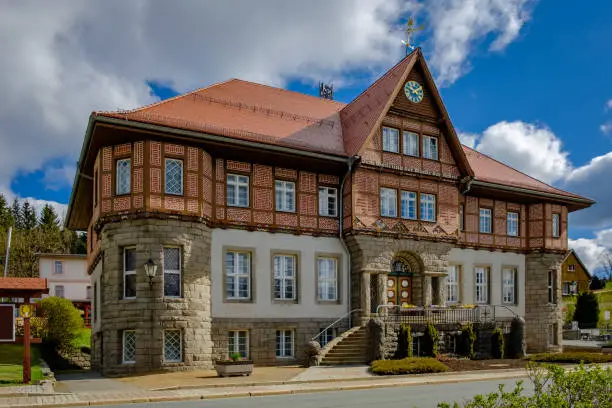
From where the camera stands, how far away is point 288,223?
26.5 m

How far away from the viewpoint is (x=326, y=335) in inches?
1070

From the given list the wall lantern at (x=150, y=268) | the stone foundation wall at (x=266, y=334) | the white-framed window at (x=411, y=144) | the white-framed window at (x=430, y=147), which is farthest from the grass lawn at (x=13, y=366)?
the white-framed window at (x=430, y=147)

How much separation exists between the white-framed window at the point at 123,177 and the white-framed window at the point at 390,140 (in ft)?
36.5

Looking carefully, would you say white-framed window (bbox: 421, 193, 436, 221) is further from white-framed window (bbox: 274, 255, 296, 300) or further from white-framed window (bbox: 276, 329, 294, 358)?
white-framed window (bbox: 276, 329, 294, 358)

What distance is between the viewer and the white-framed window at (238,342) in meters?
25.1

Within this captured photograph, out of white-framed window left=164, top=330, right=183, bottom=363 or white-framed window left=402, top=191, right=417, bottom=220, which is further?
white-framed window left=402, top=191, right=417, bottom=220

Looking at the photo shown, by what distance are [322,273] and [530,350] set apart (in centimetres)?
1324

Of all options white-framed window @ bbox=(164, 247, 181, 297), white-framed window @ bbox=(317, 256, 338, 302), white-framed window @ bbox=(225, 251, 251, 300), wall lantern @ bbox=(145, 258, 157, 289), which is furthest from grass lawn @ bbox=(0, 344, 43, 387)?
white-framed window @ bbox=(317, 256, 338, 302)

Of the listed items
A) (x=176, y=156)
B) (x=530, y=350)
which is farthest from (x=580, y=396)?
(x=530, y=350)

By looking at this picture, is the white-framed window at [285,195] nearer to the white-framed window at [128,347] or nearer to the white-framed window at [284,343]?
the white-framed window at [284,343]

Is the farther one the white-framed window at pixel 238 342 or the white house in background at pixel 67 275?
the white house in background at pixel 67 275

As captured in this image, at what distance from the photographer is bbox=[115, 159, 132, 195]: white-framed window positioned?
77.2ft

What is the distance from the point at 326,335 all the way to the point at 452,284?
8.28 meters

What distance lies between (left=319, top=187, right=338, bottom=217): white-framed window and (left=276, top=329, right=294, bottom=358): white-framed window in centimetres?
530
